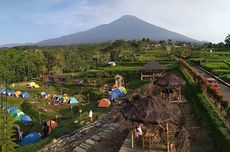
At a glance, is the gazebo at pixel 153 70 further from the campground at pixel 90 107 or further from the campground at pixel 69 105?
the campground at pixel 69 105

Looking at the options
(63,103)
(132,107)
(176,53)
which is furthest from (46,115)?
(176,53)

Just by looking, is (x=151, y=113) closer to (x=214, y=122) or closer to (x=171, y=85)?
(x=214, y=122)

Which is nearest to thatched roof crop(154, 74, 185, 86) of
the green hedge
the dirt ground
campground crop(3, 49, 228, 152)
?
campground crop(3, 49, 228, 152)

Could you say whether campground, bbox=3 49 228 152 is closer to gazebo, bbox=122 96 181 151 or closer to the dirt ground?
the dirt ground

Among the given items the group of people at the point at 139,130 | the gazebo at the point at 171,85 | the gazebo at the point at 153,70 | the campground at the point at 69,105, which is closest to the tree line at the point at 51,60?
the campground at the point at 69,105

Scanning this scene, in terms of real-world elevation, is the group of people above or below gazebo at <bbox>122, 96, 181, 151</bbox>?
below

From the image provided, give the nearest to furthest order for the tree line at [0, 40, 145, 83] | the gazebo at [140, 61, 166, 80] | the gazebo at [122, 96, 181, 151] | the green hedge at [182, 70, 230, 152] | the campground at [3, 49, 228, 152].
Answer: the green hedge at [182, 70, 230, 152]
the gazebo at [122, 96, 181, 151]
the campground at [3, 49, 228, 152]
the gazebo at [140, 61, 166, 80]
the tree line at [0, 40, 145, 83]

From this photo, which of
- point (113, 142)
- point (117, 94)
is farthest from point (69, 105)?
point (113, 142)
